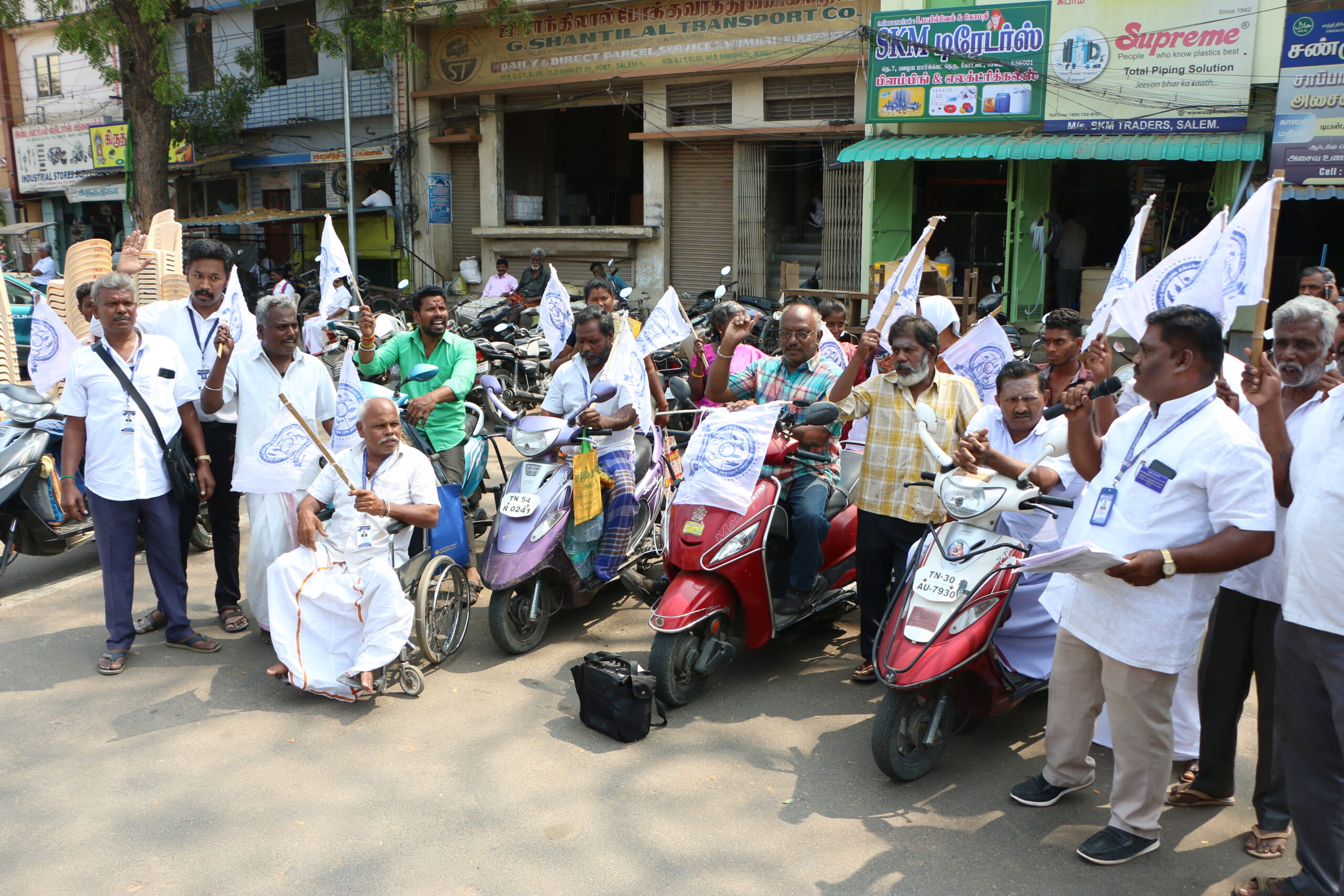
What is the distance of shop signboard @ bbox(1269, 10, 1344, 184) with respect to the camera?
11188 millimetres

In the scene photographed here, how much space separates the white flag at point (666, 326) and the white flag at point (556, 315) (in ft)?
2.15

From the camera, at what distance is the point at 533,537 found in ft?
16.2

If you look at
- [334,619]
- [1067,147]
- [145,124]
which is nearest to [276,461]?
[334,619]

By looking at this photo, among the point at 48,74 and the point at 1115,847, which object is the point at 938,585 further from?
the point at 48,74

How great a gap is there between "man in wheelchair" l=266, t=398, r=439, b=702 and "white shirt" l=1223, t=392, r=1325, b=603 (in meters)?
3.28

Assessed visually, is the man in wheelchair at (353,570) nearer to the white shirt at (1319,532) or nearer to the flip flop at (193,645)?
the flip flop at (193,645)

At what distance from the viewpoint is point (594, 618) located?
567 cm

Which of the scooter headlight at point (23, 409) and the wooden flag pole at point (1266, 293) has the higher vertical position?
the wooden flag pole at point (1266, 293)

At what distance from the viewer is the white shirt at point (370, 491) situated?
460cm

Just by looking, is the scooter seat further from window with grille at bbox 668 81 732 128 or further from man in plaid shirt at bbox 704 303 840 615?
window with grille at bbox 668 81 732 128

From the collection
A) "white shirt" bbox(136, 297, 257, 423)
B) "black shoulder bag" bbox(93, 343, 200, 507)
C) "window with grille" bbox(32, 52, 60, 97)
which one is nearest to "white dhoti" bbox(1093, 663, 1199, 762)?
"black shoulder bag" bbox(93, 343, 200, 507)

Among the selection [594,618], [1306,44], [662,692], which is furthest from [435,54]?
[662,692]

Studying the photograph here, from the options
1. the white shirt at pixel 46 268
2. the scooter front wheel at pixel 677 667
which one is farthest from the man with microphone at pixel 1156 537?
the white shirt at pixel 46 268

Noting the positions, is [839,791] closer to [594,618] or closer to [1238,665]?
[1238,665]
